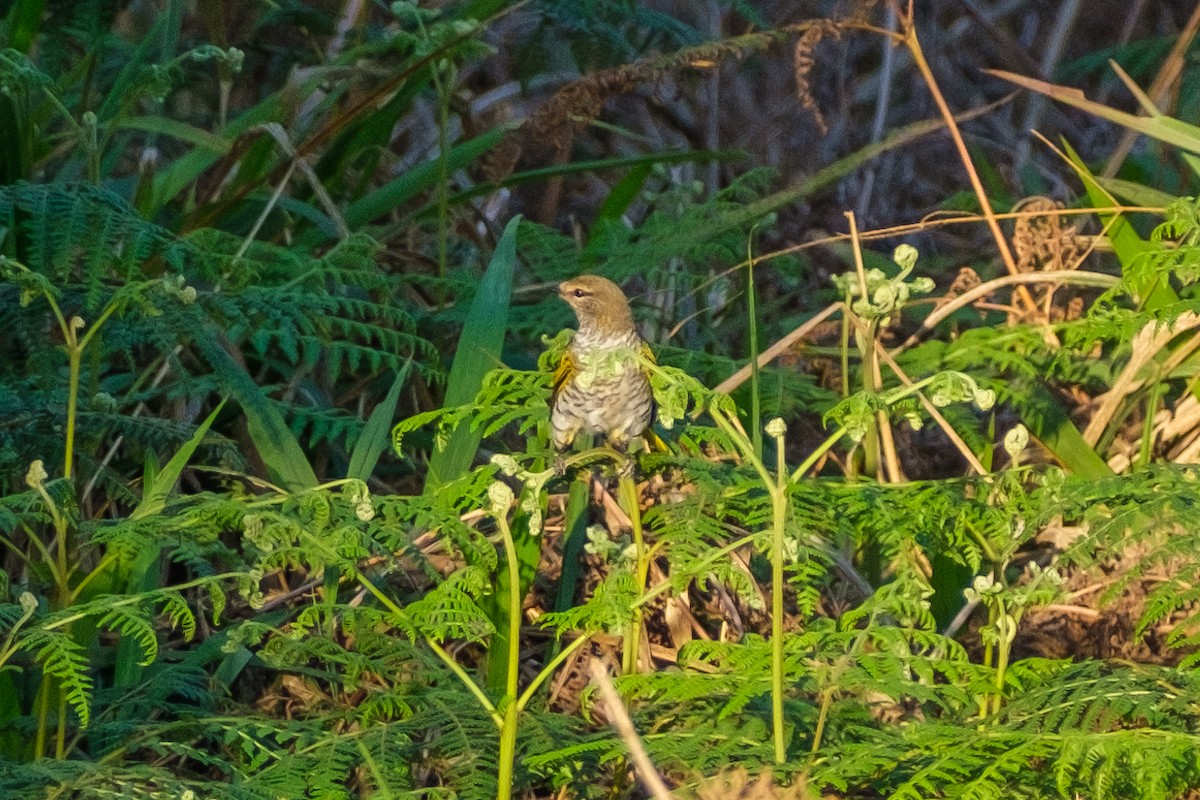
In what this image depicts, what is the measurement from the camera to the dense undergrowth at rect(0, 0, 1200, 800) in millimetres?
2219

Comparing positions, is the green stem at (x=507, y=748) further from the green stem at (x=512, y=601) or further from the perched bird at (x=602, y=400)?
the perched bird at (x=602, y=400)

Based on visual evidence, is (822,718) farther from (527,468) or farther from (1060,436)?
(1060,436)

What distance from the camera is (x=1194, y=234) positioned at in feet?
8.63

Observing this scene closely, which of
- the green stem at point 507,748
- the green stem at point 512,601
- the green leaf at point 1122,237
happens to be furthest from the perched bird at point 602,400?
the green leaf at point 1122,237

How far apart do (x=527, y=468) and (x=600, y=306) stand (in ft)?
1.36

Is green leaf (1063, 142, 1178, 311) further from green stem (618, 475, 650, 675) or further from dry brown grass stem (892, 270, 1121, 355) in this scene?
green stem (618, 475, 650, 675)

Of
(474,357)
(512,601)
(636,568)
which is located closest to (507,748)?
(512,601)

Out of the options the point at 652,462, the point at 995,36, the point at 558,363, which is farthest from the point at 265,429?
the point at 995,36

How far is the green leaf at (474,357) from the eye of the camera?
329cm

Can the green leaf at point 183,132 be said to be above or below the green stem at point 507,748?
above

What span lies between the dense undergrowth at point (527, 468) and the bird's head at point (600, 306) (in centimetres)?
21

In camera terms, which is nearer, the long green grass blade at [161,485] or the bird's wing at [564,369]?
the long green grass blade at [161,485]

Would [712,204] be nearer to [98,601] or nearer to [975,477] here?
[975,477]

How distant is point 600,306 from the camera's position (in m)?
3.32
